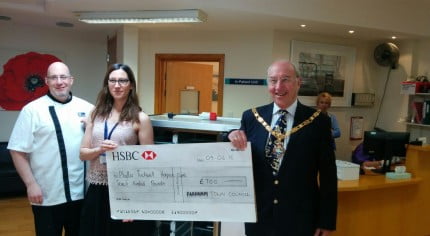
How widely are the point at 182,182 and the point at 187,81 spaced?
13.3ft

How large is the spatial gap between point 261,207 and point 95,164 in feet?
2.95

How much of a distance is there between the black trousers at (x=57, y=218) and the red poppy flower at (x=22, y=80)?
11.3 feet

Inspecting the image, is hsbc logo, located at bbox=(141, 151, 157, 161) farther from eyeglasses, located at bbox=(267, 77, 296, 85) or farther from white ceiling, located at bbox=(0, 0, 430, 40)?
white ceiling, located at bbox=(0, 0, 430, 40)

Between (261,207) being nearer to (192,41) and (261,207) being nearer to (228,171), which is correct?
(228,171)

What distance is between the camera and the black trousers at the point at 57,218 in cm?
202

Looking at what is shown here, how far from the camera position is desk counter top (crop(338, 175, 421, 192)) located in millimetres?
2772

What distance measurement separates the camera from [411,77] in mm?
5031

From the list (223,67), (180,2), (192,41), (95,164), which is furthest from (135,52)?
(95,164)

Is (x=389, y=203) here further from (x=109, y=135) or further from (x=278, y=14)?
(x=109, y=135)

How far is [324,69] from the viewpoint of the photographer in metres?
4.92

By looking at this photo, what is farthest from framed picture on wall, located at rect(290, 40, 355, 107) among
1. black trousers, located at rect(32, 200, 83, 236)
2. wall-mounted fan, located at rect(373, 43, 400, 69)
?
black trousers, located at rect(32, 200, 83, 236)

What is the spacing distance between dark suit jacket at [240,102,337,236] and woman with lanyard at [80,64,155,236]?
65cm

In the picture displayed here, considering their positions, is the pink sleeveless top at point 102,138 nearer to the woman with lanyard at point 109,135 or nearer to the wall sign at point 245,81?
the woman with lanyard at point 109,135

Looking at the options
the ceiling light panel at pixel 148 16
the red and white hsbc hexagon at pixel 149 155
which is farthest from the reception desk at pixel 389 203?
the ceiling light panel at pixel 148 16
